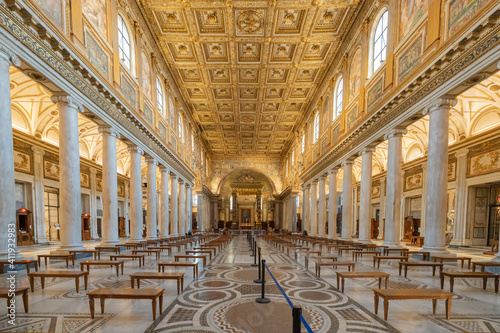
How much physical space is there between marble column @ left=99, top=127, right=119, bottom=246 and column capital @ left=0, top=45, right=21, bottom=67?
458 cm

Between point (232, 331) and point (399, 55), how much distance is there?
36.9 feet

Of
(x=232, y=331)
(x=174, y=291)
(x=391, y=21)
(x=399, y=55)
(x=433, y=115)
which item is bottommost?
(x=174, y=291)

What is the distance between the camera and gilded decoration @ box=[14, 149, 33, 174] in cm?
1449

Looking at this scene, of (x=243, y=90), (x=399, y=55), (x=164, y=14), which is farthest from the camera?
(x=243, y=90)

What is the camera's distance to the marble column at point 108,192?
1062cm

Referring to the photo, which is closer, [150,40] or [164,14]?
[164,14]

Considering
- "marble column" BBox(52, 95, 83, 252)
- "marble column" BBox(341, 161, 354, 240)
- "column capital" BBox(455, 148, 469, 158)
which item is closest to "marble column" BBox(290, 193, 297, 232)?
"marble column" BBox(341, 161, 354, 240)

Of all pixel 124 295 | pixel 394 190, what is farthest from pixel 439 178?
pixel 124 295

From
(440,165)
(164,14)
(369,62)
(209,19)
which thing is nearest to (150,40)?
(164,14)

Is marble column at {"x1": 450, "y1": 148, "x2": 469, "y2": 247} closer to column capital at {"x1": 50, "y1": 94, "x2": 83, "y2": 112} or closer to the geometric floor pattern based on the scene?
the geometric floor pattern

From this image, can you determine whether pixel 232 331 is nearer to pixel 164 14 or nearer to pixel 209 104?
pixel 164 14

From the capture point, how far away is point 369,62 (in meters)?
12.9

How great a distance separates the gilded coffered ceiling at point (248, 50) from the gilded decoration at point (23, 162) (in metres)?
10.5

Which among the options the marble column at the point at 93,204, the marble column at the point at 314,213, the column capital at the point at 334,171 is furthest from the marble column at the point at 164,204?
the marble column at the point at 314,213
